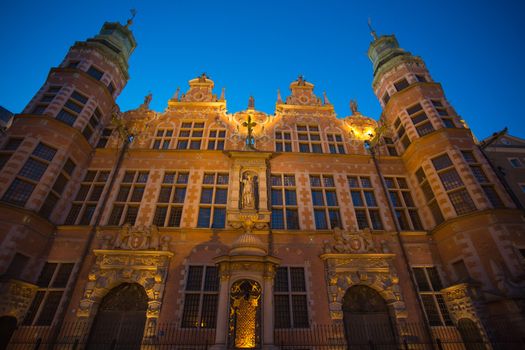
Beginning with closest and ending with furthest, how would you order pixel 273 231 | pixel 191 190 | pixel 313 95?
pixel 273 231, pixel 191 190, pixel 313 95

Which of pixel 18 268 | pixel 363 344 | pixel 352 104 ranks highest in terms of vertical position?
pixel 352 104

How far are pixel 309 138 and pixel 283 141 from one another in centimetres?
190

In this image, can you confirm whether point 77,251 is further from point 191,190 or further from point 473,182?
point 473,182

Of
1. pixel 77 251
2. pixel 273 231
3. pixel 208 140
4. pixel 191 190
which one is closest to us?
pixel 77 251

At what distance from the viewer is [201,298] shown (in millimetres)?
13016

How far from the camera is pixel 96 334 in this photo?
40.6ft

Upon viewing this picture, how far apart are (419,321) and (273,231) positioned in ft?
26.1

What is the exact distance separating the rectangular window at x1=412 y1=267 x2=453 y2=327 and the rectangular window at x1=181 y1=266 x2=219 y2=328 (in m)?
9.99

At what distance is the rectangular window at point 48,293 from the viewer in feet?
40.7

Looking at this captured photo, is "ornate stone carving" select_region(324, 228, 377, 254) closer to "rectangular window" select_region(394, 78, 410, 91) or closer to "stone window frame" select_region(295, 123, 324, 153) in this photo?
"stone window frame" select_region(295, 123, 324, 153)

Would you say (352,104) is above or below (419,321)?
above

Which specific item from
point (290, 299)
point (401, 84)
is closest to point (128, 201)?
point (290, 299)

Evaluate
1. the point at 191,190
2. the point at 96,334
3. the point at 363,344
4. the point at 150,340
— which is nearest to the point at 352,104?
the point at 191,190

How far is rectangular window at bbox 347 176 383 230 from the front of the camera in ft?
53.1
